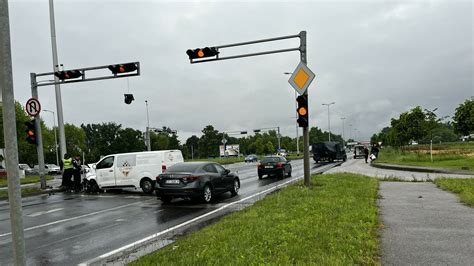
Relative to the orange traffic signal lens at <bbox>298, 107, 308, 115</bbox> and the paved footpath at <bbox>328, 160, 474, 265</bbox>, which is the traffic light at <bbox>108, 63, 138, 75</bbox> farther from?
the paved footpath at <bbox>328, 160, 474, 265</bbox>

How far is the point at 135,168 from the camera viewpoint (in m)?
16.8

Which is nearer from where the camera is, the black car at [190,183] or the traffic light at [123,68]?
the black car at [190,183]

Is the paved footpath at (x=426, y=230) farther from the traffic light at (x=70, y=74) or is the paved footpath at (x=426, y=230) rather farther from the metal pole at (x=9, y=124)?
the traffic light at (x=70, y=74)

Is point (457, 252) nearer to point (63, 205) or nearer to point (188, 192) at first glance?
point (188, 192)

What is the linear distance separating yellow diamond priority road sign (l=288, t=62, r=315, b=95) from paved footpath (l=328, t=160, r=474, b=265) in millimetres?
4499

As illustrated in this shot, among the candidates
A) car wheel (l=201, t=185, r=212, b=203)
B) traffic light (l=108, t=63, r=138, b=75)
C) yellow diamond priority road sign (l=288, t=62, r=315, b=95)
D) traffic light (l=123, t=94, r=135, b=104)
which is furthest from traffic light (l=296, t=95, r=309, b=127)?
traffic light (l=123, t=94, r=135, b=104)

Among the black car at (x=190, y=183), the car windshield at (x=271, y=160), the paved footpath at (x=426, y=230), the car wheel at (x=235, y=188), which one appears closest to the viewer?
the paved footpath at (x=426, y=230)

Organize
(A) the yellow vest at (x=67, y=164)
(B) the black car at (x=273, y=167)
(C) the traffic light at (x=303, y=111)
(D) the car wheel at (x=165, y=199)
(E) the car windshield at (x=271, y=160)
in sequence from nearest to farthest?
1. (D) the car wheel at (x=165, y=199)
2. (C) the traffic light at (x=303, y=111)
3. (A) the yellow vest at (x=67, y=164)
4. (B) the black car at (x=273, y=167)
5. (E) the car windshield at (x=271, y=160)

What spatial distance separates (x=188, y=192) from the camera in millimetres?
12492

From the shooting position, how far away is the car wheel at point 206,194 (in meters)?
12.8

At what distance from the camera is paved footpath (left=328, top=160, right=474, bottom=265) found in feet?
17.4

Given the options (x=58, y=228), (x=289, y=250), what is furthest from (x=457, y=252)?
(x=58, y=228)

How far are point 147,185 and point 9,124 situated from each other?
13.7m

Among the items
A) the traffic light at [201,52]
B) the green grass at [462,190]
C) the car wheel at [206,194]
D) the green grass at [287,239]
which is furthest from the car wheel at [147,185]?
the green grass at [462,190]
